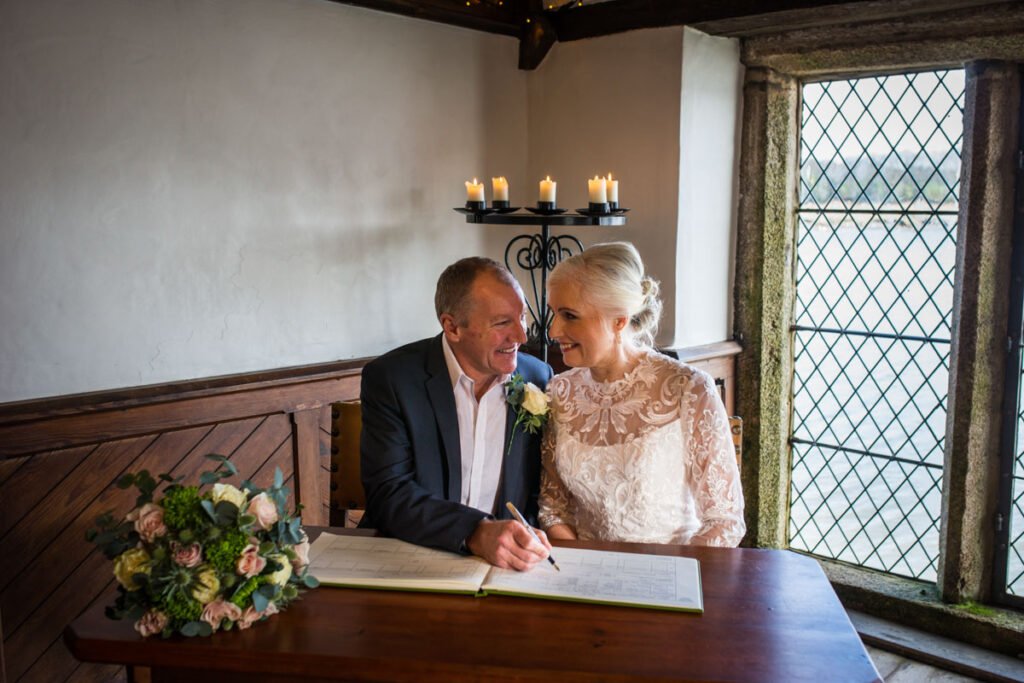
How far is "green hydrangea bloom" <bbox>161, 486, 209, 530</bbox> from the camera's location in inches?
63.2

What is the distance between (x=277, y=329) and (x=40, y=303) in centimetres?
83

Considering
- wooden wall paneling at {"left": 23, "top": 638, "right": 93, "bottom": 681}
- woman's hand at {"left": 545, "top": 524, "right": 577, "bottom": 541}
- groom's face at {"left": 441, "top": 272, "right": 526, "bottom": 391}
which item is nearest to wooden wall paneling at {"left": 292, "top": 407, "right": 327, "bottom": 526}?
wooden wall paneling at {"left": 23, "top": 638, "right": 93, "bottom": 681}

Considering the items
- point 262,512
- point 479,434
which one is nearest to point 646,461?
point 479,434

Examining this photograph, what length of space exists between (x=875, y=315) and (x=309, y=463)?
7.71 feet

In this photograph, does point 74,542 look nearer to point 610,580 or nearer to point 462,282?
point 462,282

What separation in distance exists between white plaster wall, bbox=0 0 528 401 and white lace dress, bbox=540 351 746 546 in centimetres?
136

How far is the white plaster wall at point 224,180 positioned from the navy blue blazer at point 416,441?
1047mm

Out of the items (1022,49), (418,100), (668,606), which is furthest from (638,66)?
(668,606)

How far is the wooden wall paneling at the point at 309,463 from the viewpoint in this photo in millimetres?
3432

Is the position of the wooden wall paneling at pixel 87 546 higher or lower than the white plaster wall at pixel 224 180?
lower

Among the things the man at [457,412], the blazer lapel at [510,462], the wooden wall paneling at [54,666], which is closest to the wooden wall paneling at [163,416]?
the wooden wall paneling at [54,666]

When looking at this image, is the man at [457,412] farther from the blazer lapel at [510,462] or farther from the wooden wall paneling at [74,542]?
the wooden wall paneling at [74,542]

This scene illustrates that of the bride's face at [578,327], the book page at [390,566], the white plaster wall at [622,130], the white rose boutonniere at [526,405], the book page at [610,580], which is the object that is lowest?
the book page at [390,566]

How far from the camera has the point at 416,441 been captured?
7.82 feet
